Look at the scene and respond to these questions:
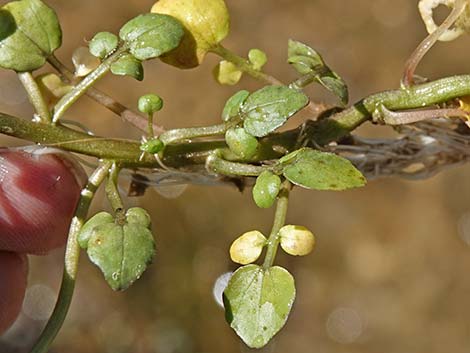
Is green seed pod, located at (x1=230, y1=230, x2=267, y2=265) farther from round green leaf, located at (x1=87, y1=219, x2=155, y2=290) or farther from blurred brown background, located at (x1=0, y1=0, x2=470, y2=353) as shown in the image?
blurred brown background, located at (x1=0, y1=0, x2=470, y2=353)

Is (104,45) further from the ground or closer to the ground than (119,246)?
further from the ground

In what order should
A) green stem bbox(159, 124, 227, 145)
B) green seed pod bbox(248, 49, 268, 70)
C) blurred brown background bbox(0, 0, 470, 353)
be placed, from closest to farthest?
green stem bbox(159, 124, 227, 145) < green seed pod bbox(248, 49, 268, 70) < blurred brown background bbox(0, 0, 470, 353)

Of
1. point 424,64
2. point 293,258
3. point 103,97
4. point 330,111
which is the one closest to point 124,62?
point 103,97

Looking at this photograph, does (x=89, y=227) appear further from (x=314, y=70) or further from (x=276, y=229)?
(x=314, y=70)

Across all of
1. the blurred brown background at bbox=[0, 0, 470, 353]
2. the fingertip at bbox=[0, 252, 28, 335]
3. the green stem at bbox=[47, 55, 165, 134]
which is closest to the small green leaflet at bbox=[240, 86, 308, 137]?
the green stem at bbox=[47, 55, 165, 134]

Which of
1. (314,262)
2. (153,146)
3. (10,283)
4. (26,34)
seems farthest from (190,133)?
(314,262)

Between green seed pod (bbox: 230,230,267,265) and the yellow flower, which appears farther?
the yellow flower

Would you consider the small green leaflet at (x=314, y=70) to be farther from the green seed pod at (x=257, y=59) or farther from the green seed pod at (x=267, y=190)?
the green seed pod at (x=267, y=190)
